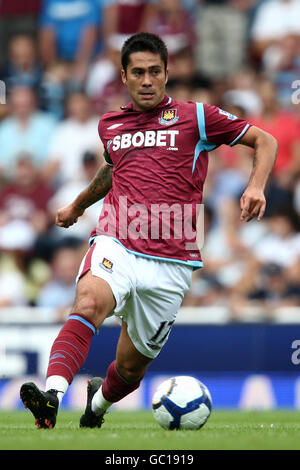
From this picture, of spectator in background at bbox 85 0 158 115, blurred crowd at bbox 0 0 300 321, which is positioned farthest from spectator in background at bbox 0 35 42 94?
spectator in background at bbox 85 0 158 115

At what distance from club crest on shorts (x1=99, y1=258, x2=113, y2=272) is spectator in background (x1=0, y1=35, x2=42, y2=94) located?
368 inches

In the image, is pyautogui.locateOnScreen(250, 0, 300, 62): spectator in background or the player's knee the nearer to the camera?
the player's knee

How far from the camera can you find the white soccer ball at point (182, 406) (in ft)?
20.3

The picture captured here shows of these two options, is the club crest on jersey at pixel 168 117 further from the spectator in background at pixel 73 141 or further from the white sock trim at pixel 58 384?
the spectator in background at pixel 73 141

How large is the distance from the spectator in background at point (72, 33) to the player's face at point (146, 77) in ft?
28.3

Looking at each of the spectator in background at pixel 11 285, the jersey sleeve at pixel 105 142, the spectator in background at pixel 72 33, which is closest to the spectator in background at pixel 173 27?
the spectator in background at pixel 72 33

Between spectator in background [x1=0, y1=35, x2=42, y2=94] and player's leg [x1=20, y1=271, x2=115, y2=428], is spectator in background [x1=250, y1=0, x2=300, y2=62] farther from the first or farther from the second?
player's leg [x1=20, y1=271, x2=115, y2=428]

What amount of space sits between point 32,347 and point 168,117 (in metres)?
5.32

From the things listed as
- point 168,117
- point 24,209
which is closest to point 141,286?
point 168,117

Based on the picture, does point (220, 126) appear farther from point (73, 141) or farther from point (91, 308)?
point (73, 141)

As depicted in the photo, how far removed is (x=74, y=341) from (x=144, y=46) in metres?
2.05

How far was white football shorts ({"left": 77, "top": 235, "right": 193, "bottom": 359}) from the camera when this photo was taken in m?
5.98
